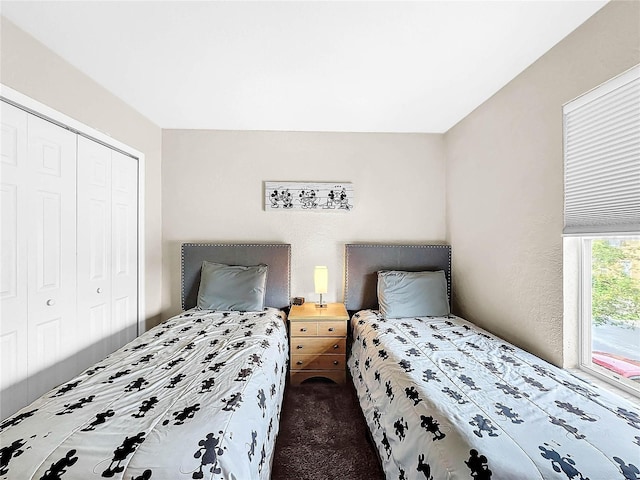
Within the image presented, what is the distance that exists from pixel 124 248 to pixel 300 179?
1726mm

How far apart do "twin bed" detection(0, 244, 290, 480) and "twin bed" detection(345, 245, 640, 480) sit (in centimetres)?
66

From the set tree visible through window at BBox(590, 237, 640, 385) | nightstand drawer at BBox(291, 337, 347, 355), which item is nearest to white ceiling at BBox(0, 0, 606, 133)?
tree visible through window at BBox(590, 237, 640, 385)

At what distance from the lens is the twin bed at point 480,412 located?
950 millimetres

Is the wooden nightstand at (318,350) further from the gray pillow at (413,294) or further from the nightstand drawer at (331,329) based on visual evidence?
the gray pillow at (413,294)

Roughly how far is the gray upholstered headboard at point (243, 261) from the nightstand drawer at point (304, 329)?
393 millimetres

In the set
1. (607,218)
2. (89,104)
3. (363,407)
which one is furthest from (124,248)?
(607,218)

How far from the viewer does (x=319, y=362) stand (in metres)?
2.53

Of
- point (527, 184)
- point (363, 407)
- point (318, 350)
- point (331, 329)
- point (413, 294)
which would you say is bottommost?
point (363, 407)

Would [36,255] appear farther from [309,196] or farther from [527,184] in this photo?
[527,184]

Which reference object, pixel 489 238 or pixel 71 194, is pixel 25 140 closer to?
pixel 71 194

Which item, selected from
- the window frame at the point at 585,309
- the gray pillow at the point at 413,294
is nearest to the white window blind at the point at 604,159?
the window frame at the point at 585,309

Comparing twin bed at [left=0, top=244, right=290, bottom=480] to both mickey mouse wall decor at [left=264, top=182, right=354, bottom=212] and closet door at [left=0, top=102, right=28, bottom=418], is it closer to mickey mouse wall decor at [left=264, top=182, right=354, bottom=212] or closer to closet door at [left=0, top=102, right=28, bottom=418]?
closet door at [left=0, top=102, right=28, bottom=418]

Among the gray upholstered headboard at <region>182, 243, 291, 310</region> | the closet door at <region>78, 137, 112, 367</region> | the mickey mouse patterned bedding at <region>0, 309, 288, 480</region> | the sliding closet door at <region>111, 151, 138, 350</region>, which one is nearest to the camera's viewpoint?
the mickey mouse patterned bedding at <region>0, 309, 288, 480</region>

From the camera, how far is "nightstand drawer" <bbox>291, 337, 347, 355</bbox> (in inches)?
99.0
